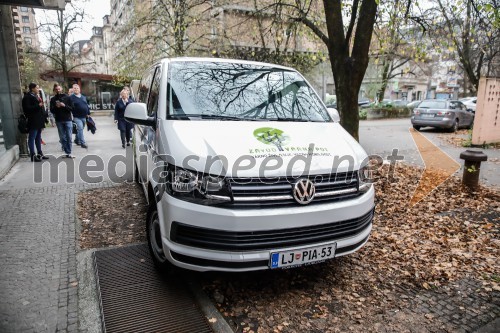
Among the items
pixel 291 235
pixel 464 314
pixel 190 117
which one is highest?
pixel 190 117

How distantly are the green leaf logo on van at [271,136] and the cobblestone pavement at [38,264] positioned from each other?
220 cm

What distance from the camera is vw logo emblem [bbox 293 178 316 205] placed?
2834 mm

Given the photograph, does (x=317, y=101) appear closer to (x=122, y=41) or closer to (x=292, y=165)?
(x=292, y=165)

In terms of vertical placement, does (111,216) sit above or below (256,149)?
below

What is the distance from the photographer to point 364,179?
336 centimetres

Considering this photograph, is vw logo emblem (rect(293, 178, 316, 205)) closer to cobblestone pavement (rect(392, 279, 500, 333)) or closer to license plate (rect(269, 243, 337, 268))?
license plate (rect(269, 243, 337, 268))

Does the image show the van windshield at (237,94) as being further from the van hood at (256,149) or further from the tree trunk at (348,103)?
the tree trunk at (348,103)

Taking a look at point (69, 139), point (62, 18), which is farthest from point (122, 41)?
point (69, 139)

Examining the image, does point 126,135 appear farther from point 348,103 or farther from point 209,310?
point 209,310

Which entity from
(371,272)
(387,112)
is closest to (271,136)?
(371,272)

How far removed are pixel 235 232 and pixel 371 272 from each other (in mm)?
1895

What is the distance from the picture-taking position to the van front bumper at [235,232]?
8.76ft

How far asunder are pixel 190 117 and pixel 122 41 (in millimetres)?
18770

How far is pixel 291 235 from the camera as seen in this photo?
2.82 metres
